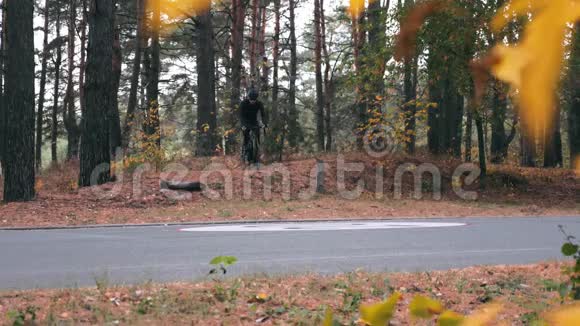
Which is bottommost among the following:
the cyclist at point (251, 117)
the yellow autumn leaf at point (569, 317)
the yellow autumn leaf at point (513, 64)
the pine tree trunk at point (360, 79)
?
the yellow autumn leaf at point (569, 317)

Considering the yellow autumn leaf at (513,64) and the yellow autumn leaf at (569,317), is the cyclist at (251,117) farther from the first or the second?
the yellow autumn leaf at (569,317)

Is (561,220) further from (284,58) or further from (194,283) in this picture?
(284,58)

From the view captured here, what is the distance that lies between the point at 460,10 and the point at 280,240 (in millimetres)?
10047

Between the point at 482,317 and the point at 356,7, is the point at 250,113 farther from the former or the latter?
the point at 482,317

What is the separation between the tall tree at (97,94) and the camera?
18281 millimetres

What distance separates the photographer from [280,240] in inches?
448

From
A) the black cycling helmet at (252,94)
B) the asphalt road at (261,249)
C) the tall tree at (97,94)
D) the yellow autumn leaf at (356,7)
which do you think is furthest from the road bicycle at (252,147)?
the yellow autumn leaf at (356,7)

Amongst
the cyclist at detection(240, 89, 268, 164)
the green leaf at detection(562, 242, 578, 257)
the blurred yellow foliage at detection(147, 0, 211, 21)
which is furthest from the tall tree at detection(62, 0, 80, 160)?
the blurred yellow foliage at detection(147, 0, 211, 21)

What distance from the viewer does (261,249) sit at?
33.8 feet

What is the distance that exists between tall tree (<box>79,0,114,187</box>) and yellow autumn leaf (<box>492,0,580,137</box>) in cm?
1835

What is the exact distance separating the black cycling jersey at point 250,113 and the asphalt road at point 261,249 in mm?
6484

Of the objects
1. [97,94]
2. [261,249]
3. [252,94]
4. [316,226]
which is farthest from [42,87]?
[261,249]

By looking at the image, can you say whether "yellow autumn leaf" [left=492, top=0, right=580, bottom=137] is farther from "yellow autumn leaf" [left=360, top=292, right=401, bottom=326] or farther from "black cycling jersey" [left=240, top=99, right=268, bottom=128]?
"black cycling jersey" [left=240, top=99, right=268, bottom=128]

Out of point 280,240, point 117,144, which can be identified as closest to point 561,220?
point 280,240
